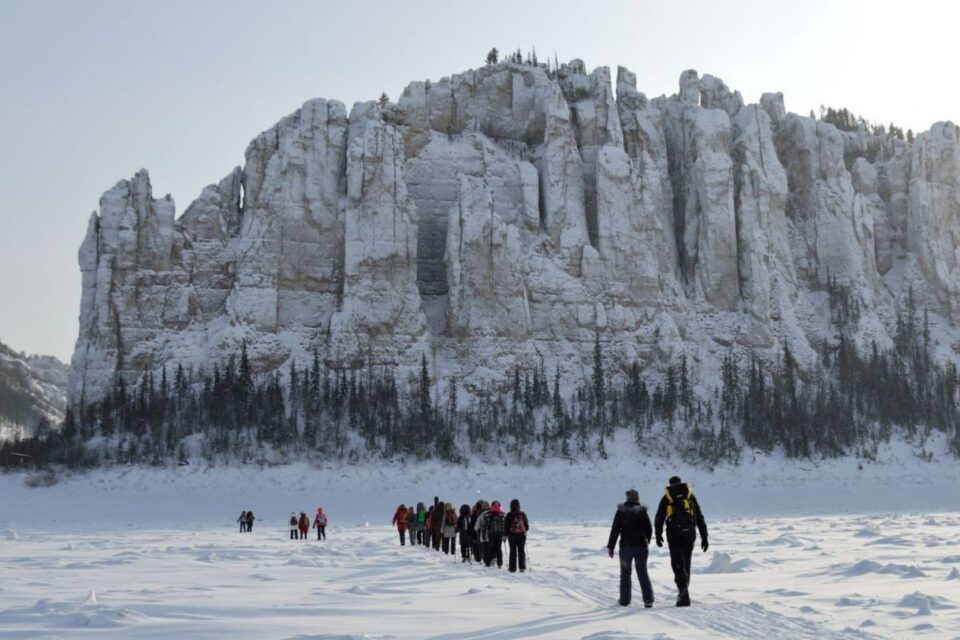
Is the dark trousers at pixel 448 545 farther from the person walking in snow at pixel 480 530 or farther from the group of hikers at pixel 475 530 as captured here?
the person walking in snow at pixel 480 530

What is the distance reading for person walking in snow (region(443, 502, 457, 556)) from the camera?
24.8 m

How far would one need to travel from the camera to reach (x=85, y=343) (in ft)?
284

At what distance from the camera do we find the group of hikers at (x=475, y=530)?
19.2 meters

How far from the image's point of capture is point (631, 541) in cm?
1413

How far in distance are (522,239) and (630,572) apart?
273 ft

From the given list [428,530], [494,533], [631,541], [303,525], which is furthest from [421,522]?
[631,541]

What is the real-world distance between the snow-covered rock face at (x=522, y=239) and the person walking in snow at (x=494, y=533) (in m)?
65.0

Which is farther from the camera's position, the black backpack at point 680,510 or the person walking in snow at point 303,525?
the person walking in snow at point 303,525

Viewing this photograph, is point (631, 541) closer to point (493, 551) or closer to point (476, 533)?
point (493, 551)

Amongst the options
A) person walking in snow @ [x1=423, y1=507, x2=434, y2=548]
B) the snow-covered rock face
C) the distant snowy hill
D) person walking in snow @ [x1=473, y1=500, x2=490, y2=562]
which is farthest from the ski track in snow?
the distant snowy hill

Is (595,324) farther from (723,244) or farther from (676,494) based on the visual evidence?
(676,494)

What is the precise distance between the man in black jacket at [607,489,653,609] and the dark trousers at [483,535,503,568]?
637 centimetres

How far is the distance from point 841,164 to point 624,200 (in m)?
29.1

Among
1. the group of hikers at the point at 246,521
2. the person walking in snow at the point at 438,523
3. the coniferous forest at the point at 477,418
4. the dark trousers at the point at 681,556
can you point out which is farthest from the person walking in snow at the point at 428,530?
the coniferous forest at the point at 477,418
